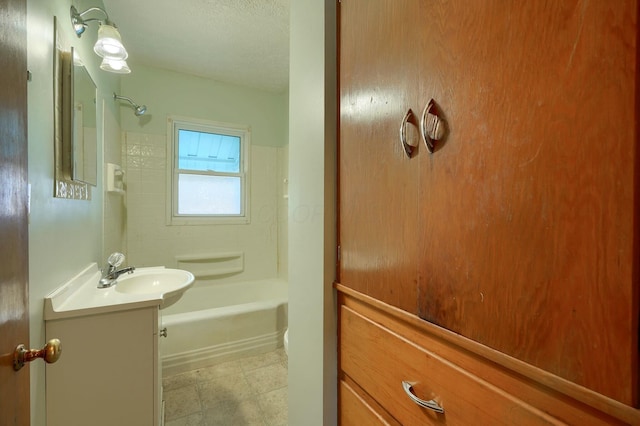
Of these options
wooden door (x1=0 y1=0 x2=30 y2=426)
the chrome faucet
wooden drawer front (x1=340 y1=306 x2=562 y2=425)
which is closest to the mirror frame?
the chrome faucet

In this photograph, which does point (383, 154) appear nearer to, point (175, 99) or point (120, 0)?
point (120, 0)

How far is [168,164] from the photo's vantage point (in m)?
2.84

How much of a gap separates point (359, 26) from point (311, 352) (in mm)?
1127

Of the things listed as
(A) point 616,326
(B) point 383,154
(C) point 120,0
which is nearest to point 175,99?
(C) point 120,0

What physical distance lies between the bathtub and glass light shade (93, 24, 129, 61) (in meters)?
1.83

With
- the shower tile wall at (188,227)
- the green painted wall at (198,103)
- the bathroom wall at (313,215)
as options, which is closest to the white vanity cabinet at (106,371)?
the bathroom wall at (313,215)

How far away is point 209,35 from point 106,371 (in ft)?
7.86

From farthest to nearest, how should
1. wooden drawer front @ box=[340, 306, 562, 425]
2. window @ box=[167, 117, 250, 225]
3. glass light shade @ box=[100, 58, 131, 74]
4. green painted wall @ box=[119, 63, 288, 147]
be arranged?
1. window @ box=[167, 117, 250, 225]
2. green painted wall @ box=[119, 63, 288, 147]
3. glass light shade @ box=[100, 58, 131, 74]
4. wooden drawer front @ box=[340, 306, 562, 425]

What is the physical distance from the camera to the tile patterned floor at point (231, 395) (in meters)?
1.69

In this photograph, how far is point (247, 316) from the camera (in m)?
2.40

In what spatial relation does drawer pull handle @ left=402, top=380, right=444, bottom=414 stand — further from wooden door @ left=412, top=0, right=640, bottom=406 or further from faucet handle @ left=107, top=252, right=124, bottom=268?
faucet handle @ left=107, top=252, right=124, bottom=268

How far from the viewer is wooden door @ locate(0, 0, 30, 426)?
1.73 ft

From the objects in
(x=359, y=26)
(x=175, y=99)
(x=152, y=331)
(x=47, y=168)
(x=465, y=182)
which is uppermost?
(x=175, y=99)

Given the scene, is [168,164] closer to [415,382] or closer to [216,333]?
[216,333]
